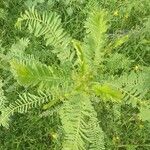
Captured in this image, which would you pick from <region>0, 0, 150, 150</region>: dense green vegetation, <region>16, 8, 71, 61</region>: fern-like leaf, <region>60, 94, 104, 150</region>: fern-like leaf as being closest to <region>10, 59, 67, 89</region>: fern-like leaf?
<region>0, 0, 150, 150</region>: dense green vegetation

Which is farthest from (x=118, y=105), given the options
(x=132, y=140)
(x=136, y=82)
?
(x=136, y=82)

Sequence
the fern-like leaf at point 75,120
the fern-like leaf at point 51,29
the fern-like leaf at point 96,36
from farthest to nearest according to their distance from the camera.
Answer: the fern-like leaf at point 51,29
the fern-like leaf at point 75,120
the fern-like leaf at point 96,36

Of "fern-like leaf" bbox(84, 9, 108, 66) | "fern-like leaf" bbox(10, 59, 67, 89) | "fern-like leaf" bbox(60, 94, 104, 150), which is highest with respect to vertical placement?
"fern-like leaf" bbox(84, 9, 108, 66)

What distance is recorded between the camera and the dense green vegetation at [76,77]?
2693mm

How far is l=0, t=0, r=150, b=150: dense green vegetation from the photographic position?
269 centimetres

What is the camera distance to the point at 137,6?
13.2 ft

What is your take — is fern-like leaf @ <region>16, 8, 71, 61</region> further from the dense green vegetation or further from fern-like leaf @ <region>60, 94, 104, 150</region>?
fern-like leaf @ <region>60, 94, 104, 150</region>

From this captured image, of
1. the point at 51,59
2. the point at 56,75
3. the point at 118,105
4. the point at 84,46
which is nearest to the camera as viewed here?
the point at 56,75

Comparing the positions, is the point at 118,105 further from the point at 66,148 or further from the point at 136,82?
the point at 66,148

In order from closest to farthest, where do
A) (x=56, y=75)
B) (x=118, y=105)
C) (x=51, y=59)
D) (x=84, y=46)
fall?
1. (x=56, y=75)
2. (x=84, y=46)
3. (x=118, y=105)
4. (x=51, y=59)

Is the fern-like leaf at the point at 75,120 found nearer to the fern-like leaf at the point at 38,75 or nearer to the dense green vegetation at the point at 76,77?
the dense green vegetation at the point at 76,77

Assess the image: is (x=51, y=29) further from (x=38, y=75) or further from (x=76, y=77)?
(x=38, y=75)

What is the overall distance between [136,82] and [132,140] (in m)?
0.90

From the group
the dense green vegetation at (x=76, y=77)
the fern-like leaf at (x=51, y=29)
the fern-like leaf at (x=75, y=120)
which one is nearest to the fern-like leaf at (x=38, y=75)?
the dense green vegetation at (x=76, y=77)
